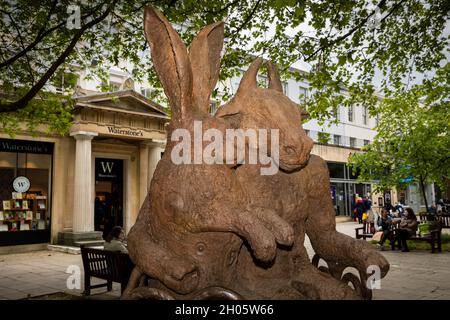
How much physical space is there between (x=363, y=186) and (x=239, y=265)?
2815 cm

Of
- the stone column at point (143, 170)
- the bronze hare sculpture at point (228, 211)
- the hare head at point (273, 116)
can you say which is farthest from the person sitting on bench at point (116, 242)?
the stone column at point (143, 170)

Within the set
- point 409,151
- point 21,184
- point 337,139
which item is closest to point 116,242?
point 21,184

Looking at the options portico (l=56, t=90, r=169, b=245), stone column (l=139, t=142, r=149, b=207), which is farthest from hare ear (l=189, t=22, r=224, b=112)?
stone column (l=139, t=142, r=149, b=207)

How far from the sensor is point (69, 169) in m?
14.2

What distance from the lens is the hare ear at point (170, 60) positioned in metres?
1.72

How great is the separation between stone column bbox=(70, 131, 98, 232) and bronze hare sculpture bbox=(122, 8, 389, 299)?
12.2 meters

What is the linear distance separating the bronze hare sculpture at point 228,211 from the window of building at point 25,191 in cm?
1322

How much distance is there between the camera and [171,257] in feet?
5.54

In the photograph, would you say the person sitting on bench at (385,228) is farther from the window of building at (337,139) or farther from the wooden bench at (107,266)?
the window of building at (337,139)

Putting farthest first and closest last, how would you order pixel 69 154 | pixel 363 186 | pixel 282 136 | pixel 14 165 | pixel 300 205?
pixel 363 186
pixel 69 154
pixel 14 165
pixel 300 205
pixel 282 136

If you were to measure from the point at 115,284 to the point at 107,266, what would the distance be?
5.56ft

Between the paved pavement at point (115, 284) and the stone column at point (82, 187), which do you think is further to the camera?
the stone column at point (82, 187)
